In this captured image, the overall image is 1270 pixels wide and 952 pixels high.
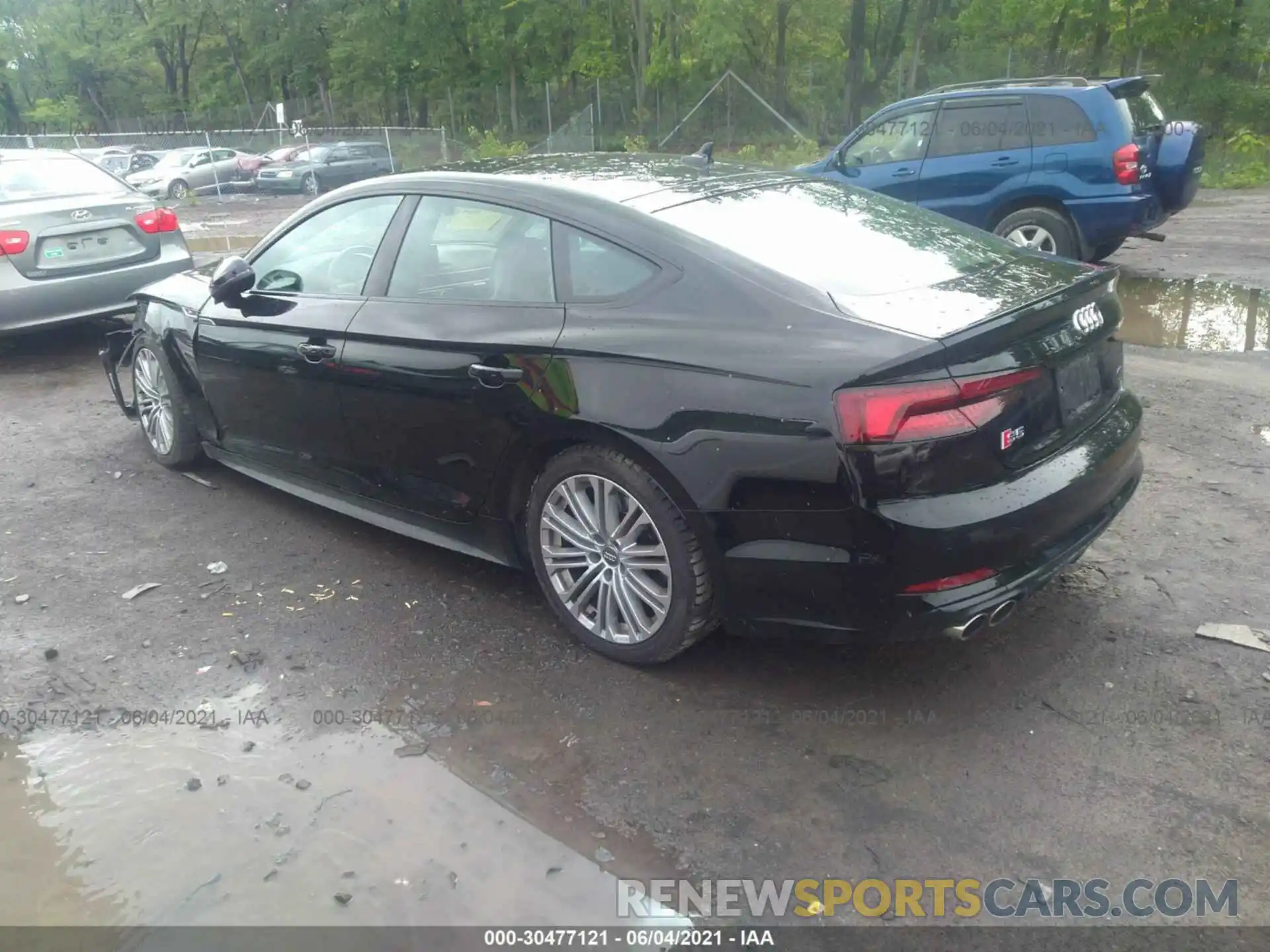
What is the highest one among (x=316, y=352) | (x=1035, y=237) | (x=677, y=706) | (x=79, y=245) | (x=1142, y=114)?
(x=1142, y=114)

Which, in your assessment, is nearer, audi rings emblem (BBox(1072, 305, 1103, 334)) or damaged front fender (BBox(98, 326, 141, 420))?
audi rings emblem (BBox(1072, 305, 1103, 334))

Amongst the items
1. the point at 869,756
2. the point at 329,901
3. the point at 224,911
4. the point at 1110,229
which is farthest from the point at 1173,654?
the point at 1110,229

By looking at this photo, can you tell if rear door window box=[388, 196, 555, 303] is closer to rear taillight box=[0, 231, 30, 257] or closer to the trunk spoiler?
rear taillight box=[0, 231, 30, 257]

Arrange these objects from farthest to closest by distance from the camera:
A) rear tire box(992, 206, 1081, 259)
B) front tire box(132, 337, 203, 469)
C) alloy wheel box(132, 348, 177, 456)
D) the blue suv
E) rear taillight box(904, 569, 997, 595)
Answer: rear tire box(992, 206, 1081, 259) < the blue suv < alloy wheel box(132, 348, 177, 456) < front tire box(132, 337, 203, 469) < rear taillight box(904, 569, 997, 595)

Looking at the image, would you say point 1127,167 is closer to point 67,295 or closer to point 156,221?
point 156,221

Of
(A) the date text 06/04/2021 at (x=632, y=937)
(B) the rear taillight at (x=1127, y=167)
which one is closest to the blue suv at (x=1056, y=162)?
(B) the rear taillight at (x=1127, y=167)

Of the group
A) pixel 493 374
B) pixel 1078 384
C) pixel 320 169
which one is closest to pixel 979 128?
pixel 1078 384

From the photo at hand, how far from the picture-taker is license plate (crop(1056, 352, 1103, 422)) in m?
3.26

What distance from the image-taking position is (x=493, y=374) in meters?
3.67

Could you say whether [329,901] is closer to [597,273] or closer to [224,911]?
[224,911]

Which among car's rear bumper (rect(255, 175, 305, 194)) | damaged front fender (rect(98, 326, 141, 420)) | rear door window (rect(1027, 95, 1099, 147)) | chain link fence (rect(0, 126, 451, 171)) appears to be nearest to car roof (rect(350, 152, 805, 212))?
damaged front fender (rect(98, 326, 141, 420))

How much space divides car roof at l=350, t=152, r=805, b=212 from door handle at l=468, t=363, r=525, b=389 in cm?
68

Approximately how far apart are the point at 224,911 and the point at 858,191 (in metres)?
3.50

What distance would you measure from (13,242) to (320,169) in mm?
23234
